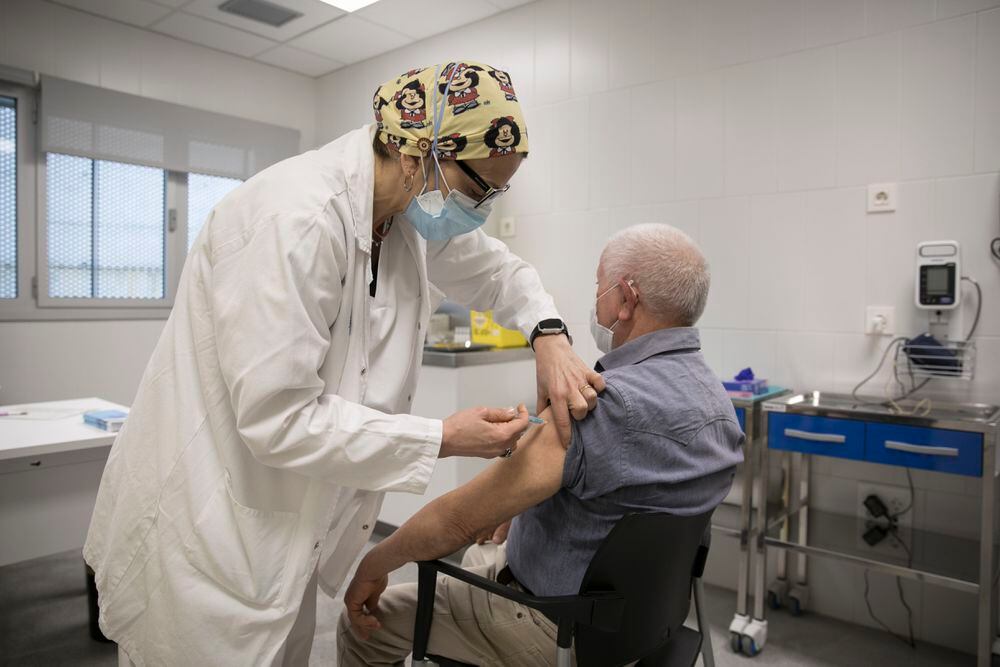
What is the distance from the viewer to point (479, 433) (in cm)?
107

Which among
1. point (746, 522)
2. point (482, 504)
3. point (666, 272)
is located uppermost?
point (666, 272)

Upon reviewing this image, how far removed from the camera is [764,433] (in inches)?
95.9

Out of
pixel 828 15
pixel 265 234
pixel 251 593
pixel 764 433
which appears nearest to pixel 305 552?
pixel 251 593

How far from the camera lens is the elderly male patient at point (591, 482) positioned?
3.92ft

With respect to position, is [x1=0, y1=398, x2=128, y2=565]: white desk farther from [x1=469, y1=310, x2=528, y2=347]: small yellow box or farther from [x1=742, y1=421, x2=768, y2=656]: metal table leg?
[x1=742, y1=421, x2=768, y2=656]: metal table leg

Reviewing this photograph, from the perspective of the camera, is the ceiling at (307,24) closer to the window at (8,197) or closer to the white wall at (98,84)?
the white wall at (98,84)

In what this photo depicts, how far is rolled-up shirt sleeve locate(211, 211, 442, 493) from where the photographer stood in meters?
0.95

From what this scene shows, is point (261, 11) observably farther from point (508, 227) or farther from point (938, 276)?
point (938, 276)

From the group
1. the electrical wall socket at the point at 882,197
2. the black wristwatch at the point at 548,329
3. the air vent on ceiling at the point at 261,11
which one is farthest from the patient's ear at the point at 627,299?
the air vent on ceiling at the point at 261,11

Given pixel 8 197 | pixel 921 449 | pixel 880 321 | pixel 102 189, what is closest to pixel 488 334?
pixel 880 321

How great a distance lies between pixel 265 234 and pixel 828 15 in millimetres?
2518

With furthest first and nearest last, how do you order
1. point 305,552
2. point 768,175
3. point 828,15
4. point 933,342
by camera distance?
1. point 768,175
2. point 828,15
3. point 933,342
4. point 305,552

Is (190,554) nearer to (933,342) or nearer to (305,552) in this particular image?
(305,552)

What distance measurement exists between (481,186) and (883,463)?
1771mm
